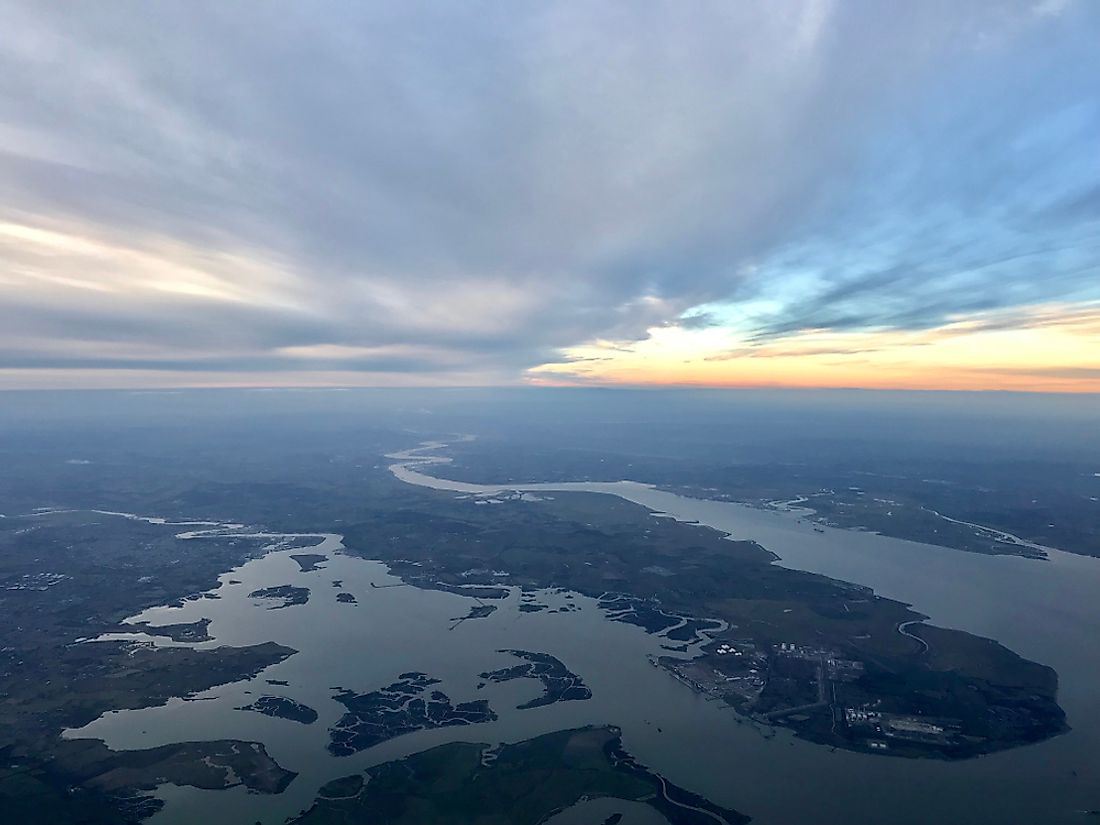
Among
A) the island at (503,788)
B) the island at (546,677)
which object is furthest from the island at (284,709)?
the island at (546,677)

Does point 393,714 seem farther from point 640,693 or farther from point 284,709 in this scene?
point 640,693

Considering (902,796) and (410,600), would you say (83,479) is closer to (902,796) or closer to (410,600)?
(410,600)

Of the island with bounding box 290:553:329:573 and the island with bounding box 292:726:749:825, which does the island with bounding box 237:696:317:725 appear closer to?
the island with bounding box 292:726:749:825

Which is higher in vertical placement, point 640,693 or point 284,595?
point 640,693

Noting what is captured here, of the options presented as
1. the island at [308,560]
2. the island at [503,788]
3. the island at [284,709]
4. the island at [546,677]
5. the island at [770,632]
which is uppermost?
the island at [770,632]

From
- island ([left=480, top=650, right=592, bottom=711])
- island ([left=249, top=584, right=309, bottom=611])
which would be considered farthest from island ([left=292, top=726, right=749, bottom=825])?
island ([left=249, top=584, right=309, bottom=611])

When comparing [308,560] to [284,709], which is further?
[308,560]

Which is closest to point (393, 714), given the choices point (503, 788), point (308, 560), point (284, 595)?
point (503, 788)

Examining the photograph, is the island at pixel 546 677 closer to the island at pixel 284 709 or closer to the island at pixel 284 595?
the island at pixel 284 709

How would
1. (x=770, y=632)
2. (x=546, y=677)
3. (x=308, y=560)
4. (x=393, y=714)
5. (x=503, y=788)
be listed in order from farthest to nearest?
(x=308, y=560), (x=770, y=632), (x=546, y=677), (x=393, y=714), (x=503, y=788)
